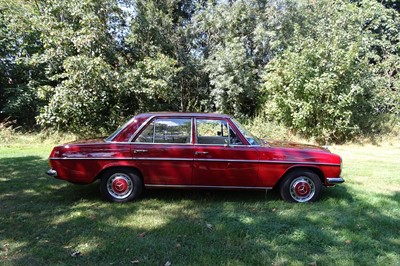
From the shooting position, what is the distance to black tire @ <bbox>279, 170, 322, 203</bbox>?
5.13 m

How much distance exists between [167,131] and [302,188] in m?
2.46

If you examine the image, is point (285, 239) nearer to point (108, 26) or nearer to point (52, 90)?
point (52, 90)

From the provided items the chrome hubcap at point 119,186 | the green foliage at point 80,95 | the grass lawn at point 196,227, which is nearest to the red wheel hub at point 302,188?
the grass lawn at point 196,227

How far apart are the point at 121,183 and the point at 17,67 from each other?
10.8m

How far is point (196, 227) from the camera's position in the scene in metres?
4.16

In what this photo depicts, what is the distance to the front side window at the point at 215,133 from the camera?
17.1ft

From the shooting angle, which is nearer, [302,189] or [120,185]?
[120,185]

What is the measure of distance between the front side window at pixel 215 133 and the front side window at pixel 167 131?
221mm

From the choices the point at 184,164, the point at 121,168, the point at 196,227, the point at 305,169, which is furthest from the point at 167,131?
the point at 305,169

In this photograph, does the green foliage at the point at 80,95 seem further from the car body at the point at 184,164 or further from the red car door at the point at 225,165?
the red car door at the point at 225,165

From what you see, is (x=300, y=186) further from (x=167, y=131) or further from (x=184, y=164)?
(x=167, y=131)

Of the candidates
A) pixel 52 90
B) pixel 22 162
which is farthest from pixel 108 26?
pixel 22 162

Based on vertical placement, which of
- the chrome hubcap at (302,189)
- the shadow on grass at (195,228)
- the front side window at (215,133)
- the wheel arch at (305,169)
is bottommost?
the shadow on grass at (195,228)

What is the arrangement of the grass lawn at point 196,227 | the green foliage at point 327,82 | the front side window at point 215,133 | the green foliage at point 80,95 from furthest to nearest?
the green foliage at point 327,82 < the green foliage at point 80,95 < the front side window at point 215,133 < the grass lawn at point 196,227
